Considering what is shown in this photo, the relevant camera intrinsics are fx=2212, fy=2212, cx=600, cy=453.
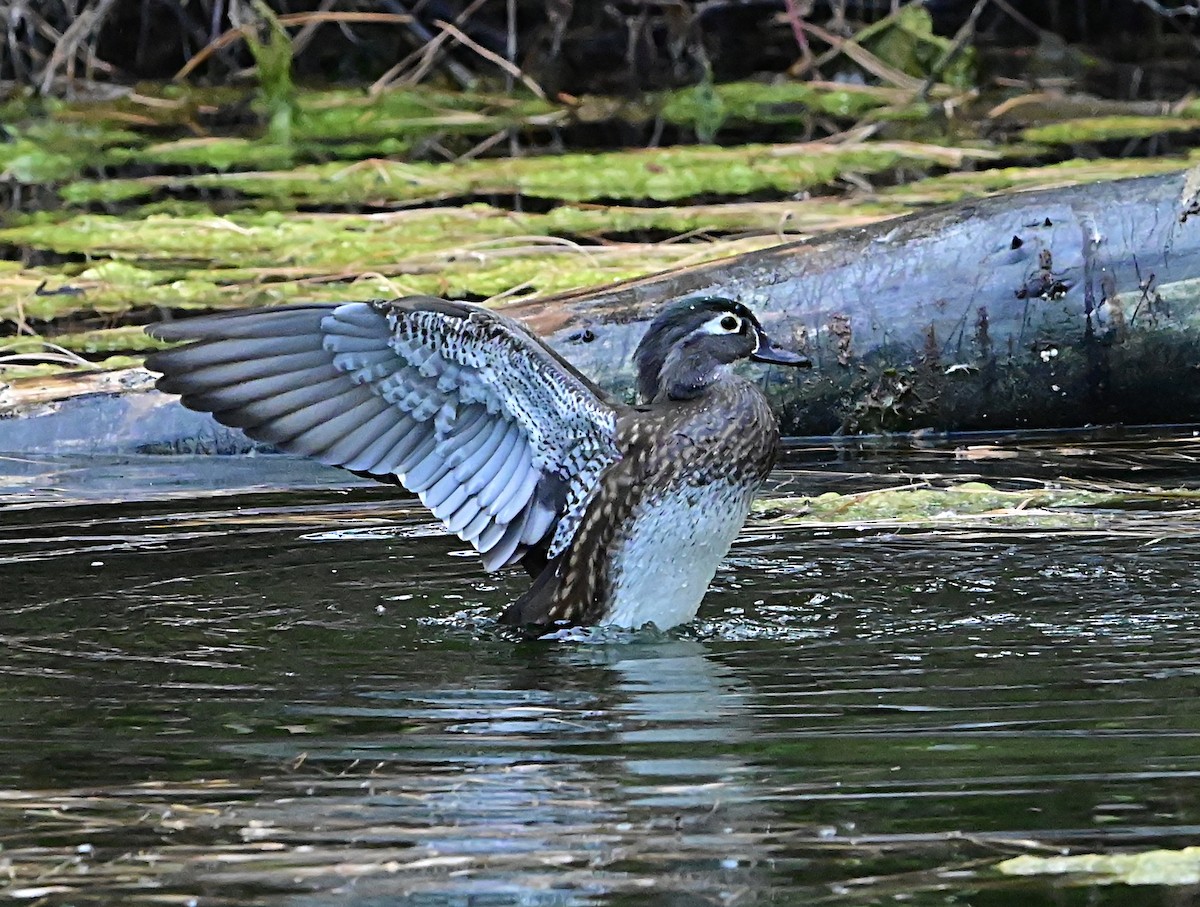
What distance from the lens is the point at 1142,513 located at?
5414 millimetres

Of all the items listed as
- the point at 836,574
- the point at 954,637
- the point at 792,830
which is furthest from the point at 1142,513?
the point at 792,830

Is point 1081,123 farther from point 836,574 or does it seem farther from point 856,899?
point 856,899

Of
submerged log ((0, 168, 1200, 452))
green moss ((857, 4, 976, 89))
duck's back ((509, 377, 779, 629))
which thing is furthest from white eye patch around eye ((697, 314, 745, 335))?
green moss ((857, 4, 976, 89))

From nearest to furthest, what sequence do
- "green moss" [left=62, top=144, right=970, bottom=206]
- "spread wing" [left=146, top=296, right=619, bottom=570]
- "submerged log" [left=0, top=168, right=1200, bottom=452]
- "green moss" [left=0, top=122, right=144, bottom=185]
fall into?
"spread wing" [left=146, top=296, right=619, bottom=570] → "submerged log" [left=0, top=168, right=1200, bottom=452] → "green moss" [left=62, top=144, right=970, bottom=206] → "green moss" [left=0, top=122, right=144, bottom=185]

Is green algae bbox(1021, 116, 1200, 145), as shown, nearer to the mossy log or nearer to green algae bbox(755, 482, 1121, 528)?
the mossy log

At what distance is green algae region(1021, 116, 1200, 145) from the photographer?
11945 mm

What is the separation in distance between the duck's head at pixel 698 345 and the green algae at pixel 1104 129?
7.27 metres

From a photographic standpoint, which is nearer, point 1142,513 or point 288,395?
point 288,395

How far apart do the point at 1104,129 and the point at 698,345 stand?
7684 mm

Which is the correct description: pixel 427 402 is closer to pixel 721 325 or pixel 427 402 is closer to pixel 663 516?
pixel 663 516

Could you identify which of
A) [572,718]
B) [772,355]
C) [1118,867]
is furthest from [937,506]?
[1118,867]

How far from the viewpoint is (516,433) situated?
483 cm

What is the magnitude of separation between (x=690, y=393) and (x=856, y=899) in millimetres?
2304

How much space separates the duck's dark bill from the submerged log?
1.45 metres
